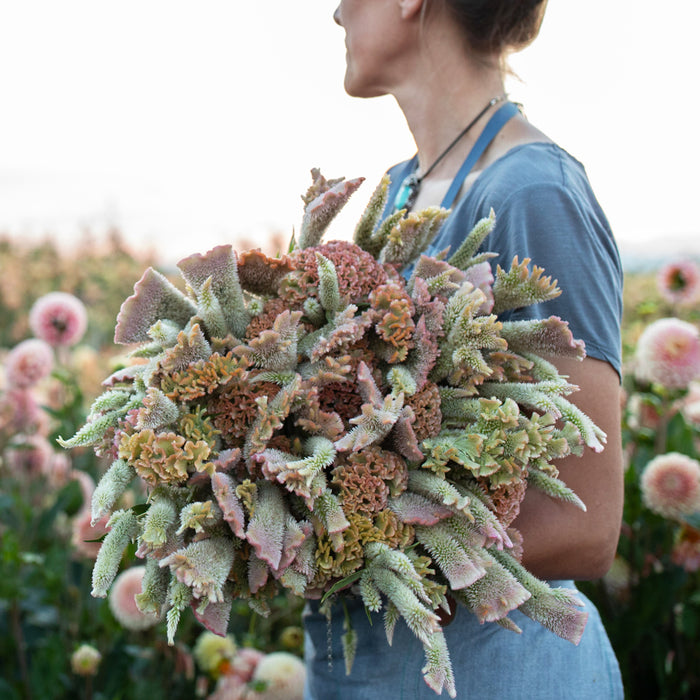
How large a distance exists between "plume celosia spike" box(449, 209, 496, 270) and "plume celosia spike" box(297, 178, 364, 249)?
0.19 meters

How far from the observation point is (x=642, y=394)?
2635 mm

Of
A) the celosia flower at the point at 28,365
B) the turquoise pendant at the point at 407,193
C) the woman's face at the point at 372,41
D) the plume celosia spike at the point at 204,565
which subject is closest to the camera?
the plume celosia spike at the point at 204,565

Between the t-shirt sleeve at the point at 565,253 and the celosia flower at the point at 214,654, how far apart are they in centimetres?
148

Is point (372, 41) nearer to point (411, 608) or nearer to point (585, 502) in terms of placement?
point (585, 502)

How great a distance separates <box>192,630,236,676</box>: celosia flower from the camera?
1.95 metres

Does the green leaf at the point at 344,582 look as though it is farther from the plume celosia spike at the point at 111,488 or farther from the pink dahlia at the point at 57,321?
the pink dahlia at the point at 57,321

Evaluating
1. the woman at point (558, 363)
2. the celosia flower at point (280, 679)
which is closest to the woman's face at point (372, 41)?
the woman at point (558, 363)

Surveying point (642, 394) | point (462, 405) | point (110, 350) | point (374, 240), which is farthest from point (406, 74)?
point (110, 350)

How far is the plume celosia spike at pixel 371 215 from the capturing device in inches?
40.5

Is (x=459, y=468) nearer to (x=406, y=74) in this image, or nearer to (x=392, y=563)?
(x=392, y=563)

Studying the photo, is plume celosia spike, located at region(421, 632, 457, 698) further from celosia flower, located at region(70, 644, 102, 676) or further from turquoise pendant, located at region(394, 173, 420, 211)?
celosia flower, located at region(70, 644, 102, 676)

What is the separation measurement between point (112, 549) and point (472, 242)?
2.24 feet

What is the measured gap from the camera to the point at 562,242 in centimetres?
107

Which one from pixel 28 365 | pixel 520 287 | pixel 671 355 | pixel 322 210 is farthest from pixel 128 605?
pixel 671 355
